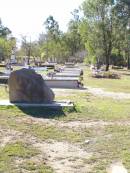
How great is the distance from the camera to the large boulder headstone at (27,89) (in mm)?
15289

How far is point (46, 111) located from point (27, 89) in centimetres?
160

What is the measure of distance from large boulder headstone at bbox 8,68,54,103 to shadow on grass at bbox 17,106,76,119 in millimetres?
1010

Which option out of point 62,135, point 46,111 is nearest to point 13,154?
point 62,135

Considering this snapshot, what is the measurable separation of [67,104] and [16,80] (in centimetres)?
179

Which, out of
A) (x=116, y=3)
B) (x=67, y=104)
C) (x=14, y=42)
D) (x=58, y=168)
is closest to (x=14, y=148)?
(x=58, y=168)

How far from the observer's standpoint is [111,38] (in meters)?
57.9

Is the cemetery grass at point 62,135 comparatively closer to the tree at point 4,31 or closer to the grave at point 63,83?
the grave at point 63,83

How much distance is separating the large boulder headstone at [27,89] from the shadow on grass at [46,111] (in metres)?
1.01

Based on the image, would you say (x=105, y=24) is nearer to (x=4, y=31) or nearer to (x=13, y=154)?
(x=13, y=154)

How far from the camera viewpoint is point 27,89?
15.3 m

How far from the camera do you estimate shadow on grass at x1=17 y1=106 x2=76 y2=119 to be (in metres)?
13.3

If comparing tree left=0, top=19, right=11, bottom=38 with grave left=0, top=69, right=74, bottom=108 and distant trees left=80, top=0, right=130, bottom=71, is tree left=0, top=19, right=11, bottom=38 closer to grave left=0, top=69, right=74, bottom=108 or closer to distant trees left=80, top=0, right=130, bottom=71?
distant trees left=80, top=0, right=130, bottom=71

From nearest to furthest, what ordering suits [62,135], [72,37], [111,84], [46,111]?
1. [62,135]
2. [46,111]
3. [111,84]
4. [72,37]

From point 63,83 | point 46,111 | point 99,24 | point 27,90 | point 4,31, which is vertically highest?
point 4,31
